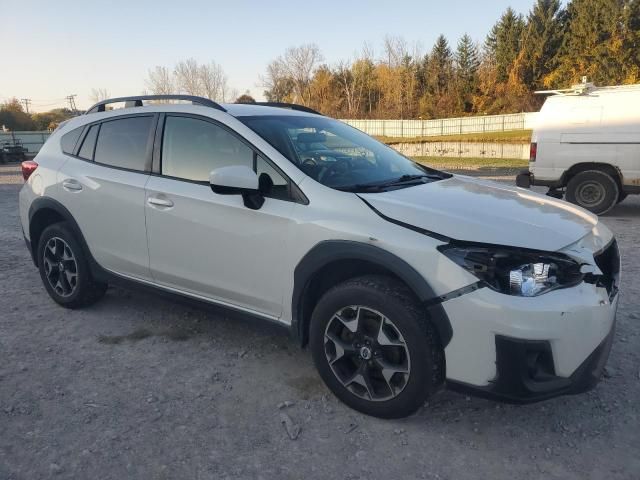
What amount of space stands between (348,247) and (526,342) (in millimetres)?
964

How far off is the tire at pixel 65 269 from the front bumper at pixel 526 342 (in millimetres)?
3155

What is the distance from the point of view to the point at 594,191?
28.0ft

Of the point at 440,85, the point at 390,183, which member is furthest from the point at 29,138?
the point at 390,183

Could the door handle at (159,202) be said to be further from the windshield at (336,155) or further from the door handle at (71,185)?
the door handle at (71,185)

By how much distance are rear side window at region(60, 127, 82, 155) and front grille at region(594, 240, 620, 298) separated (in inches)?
158

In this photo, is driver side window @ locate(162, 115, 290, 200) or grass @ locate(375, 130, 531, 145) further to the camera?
grass @ locate(375, 130, 531, 145)

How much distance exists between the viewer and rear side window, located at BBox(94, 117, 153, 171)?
3.71 meters

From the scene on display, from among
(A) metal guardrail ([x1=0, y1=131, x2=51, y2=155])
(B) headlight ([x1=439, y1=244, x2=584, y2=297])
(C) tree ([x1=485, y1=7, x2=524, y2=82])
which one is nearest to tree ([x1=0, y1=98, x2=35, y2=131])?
(A) metal guardrail ([x1=0, y1=131, x2=51, y2=155])

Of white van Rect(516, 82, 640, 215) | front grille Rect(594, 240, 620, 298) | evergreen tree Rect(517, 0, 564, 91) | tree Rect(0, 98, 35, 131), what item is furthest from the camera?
tree Rect(0, 98, 35, 131)

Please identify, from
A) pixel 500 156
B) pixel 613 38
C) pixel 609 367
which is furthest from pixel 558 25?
pixel 609 367

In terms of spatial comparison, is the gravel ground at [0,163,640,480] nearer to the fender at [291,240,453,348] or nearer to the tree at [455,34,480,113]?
the fender at [291,240,453,348]

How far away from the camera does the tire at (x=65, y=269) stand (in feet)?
13.6

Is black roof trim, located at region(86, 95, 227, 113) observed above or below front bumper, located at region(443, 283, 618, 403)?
above

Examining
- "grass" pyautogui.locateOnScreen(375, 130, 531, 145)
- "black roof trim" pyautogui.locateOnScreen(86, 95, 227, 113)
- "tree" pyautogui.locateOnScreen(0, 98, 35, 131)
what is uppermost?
"tree" pyautogui.locateOnScreen(0, 98, 35, 131)
